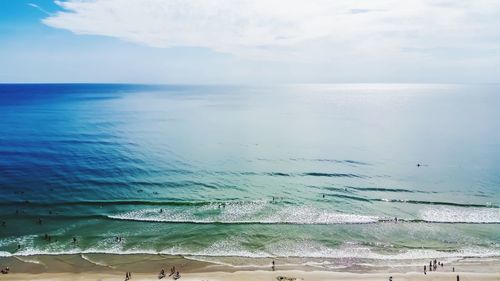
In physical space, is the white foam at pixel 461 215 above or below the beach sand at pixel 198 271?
above

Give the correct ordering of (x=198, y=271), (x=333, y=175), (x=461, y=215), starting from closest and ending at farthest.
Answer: (x=198, y=271), (x=461, y=215), (x=333, y=175)

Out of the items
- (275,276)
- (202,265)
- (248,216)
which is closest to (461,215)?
(248,216)

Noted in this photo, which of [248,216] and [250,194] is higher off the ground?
[250,194]

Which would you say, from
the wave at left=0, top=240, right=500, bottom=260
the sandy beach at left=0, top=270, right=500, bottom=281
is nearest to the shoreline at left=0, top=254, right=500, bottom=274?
the sandy beach at left=0, top=270, right=500, bottom=281

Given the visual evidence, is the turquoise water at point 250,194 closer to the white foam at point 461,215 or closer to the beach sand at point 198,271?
the white foam at point 461,215

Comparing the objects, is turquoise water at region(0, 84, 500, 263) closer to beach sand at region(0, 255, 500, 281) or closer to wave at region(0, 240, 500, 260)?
wave at region(0, 240, 500, 260)

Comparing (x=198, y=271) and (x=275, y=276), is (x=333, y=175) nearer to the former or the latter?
(x=275, y=276)

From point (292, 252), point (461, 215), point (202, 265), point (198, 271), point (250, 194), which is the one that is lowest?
point (198, 271)

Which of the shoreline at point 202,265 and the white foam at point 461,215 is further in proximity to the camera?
the white foam at point 461,215

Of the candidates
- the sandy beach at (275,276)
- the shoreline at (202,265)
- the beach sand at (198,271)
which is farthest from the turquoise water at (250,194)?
the sandy beach at (275,276)
